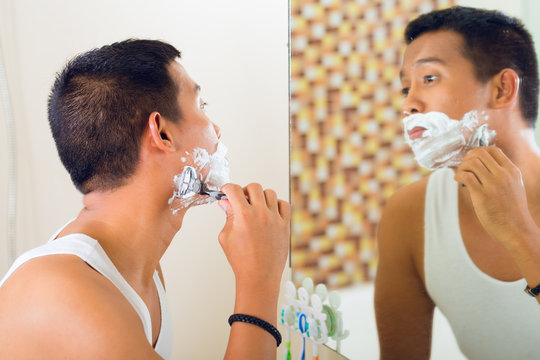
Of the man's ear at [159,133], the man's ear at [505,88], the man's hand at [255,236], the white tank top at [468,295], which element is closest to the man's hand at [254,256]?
the man's hand at [255,236]

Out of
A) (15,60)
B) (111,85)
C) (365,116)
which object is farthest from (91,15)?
(365,116)

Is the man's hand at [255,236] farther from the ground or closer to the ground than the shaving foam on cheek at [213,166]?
closer to the ground

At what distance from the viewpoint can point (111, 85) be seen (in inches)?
32.2

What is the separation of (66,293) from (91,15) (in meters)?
1.00

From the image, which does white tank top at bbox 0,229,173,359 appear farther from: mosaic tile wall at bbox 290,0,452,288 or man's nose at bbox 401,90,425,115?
man's nose at bbox 401,90,425,115

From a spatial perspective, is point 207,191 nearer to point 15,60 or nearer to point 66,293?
point 66,293

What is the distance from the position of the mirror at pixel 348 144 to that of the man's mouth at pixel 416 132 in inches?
0.9

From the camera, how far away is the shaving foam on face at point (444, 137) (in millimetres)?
666

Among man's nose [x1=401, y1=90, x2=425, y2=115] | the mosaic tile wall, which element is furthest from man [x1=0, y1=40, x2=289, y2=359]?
man's nose [x1=401, y1=90, x2=425, y2=115]

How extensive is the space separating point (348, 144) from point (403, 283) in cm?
26

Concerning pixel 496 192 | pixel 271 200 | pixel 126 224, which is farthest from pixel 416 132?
pixel 126 224

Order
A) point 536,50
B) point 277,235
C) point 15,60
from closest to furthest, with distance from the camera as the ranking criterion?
point 536,50, point 277,235, point 15,60

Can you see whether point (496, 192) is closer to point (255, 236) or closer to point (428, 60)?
point (428, 60)

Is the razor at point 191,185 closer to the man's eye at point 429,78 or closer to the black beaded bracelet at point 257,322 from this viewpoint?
the black beaded bracelet at point 257,322
